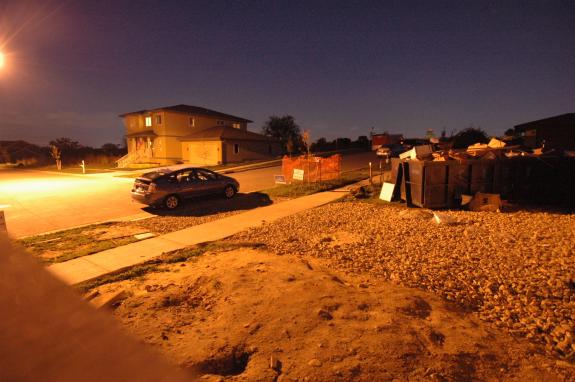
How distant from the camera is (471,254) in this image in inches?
226

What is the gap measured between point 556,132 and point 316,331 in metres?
28.5

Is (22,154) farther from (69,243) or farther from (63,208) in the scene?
(69,243)

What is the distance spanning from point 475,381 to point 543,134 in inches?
1108

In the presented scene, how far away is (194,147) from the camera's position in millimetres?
35188

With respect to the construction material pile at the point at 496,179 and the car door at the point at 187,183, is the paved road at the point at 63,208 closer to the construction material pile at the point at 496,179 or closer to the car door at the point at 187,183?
the car door at the point at 187,183

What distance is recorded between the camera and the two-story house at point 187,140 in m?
33.8

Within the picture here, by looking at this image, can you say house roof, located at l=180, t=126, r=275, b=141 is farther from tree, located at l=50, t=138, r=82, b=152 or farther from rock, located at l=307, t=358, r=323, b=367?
tree, located at l=50, t=138, r=82, b=152

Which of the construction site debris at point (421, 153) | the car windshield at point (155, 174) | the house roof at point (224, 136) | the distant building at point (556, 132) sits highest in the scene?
the house roof at point (224, 136)

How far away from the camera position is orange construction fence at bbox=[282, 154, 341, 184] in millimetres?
16562

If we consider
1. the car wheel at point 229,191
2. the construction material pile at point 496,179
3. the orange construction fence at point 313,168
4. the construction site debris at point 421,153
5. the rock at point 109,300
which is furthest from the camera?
the orange construction fence at point 313,168

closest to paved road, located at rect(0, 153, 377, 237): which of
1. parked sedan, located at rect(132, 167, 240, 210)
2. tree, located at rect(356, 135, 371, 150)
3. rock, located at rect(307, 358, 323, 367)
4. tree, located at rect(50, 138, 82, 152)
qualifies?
parked sedan, located at rect(132, 167, 240, 210)

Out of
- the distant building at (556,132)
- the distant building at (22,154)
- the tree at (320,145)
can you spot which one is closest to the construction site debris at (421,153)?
the distant building at (556,132)

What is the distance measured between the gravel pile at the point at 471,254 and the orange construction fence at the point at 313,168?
7.09 meters

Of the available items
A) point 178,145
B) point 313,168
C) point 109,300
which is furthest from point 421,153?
point 178,145
